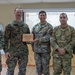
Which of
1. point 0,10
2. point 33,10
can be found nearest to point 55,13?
point 33,10

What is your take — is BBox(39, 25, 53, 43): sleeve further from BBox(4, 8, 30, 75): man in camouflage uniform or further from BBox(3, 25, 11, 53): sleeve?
BBox(3, 25, 11, 53): sleeve

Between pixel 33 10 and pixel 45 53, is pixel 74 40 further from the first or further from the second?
pixel 33 10

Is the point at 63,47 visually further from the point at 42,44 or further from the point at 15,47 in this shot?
the point at 15,47

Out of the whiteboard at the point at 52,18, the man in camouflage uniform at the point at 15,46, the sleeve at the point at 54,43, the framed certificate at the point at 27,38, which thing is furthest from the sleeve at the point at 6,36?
the whiteboard at the point at 52,18

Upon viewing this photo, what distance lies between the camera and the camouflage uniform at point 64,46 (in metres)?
3.23

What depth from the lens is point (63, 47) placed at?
324 cm

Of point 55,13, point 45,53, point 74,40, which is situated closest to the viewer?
point 74,40

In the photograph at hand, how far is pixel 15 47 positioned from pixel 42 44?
1.72ft

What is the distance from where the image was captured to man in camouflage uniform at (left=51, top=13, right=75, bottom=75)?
3.22 metres

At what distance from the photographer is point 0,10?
281 inches

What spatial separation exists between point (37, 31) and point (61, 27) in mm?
488

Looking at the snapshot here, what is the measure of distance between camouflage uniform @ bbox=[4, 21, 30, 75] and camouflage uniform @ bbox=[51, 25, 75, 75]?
58cm

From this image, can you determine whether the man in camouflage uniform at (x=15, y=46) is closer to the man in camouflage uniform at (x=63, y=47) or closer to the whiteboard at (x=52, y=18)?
the man in camouflage uniform at (x=63, y=47)

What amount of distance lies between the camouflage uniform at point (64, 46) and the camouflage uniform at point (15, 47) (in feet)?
1.89
